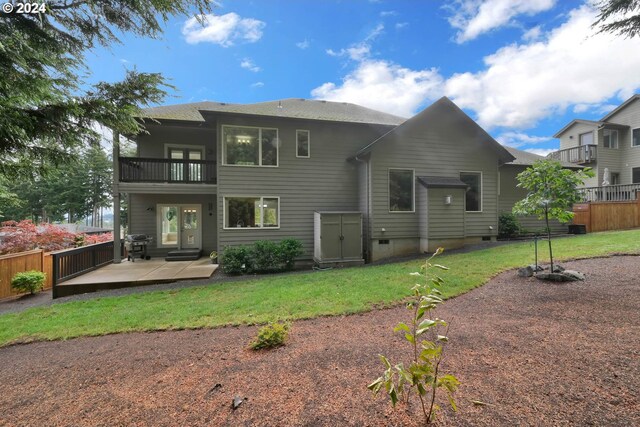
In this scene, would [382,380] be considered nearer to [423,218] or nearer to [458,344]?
[458,344]

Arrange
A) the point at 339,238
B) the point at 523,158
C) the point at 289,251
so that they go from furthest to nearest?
the point at 523,158 < the point at 339,238 < the point at 289,251

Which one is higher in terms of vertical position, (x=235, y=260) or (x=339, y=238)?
(x=339, y=238)

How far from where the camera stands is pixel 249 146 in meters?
10.4

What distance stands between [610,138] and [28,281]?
31.5 metres

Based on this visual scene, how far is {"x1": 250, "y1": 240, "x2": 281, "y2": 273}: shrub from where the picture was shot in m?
9.09

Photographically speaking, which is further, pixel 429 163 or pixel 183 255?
pixel 183 255

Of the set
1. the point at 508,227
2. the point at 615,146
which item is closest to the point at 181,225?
the point at 508,227

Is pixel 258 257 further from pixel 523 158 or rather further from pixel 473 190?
pixel 523 158

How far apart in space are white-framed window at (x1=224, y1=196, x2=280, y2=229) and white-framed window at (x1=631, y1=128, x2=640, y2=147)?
78.7ft

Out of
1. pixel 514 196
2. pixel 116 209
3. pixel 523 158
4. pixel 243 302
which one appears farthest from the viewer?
pixel 523 158

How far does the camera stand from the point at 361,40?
44.2ft

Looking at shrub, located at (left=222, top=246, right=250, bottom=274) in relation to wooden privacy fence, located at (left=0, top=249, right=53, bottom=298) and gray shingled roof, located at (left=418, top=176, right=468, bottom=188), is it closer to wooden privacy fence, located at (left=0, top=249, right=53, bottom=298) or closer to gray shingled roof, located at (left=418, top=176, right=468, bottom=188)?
wooden privacy fence, located at (left=0, top=249, right=53, bottom=298)

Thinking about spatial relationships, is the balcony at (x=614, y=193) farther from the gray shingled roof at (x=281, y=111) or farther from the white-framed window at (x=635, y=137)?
the gray shingled roof at (x=281, y=111)

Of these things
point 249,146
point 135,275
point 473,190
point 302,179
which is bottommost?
point 135,275
